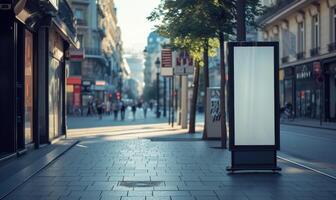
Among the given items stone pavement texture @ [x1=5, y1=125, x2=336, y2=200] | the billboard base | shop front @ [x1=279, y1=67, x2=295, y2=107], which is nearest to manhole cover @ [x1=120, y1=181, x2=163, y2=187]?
stone pavement texture @ [x1=5, y1=125, x2=336, y2=200]

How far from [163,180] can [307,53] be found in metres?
37.9

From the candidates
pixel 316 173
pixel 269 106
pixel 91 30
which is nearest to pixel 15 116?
pixel 269 106

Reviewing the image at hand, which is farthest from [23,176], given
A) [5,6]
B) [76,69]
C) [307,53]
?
[76,69]

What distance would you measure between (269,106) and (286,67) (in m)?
41.3

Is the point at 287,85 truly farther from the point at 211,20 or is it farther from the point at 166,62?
the point at 211,20

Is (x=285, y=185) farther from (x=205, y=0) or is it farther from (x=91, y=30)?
(x=91, y=30)

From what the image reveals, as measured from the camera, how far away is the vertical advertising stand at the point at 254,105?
1169 centimetres

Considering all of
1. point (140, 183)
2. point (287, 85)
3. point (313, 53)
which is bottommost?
point (140, 183)

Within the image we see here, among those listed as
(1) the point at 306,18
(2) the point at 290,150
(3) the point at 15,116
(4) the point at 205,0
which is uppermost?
(1) the point at 306,18

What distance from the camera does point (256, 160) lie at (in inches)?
465

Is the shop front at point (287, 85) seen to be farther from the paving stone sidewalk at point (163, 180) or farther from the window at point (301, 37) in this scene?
the paving stone sidewalk at point (163, 180)

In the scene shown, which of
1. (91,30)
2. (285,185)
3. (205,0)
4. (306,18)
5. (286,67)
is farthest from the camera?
(91,30)

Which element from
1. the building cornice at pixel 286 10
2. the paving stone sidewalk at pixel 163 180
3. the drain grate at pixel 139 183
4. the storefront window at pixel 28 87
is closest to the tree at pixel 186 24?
the paving stone sidewalk at pixel 163 180

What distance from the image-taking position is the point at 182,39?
19625mm
